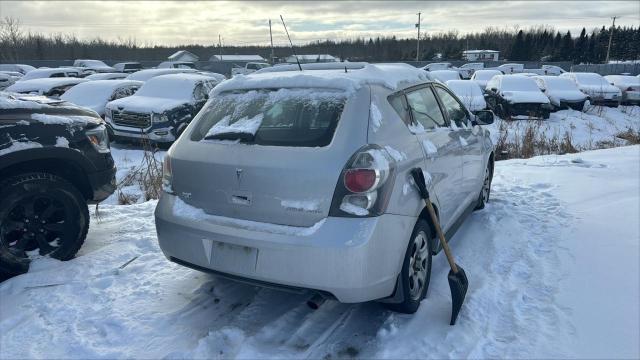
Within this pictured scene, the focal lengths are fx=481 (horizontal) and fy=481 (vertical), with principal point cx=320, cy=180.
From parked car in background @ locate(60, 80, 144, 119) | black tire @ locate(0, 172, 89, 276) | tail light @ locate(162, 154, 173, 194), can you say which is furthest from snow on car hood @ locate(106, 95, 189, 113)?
tail light @ locate(162, 154, 173, 194)

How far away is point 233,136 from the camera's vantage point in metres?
3.16

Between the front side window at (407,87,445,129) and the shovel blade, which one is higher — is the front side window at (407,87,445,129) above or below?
above

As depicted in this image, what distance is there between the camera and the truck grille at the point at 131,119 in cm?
1063

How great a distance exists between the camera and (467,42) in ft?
319

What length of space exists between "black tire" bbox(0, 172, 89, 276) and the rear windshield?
1.42 m

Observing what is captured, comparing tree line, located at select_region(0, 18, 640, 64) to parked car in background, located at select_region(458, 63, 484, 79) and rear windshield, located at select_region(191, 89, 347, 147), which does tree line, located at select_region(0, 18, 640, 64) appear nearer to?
parked car in background, located at select_region(458, 63, 484, 79)

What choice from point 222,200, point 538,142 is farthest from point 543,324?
point 538,142

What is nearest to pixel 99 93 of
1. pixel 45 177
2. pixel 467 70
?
pixel 45 177

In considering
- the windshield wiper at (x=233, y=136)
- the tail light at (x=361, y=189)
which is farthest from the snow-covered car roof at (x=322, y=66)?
the tail light at (x=361, y=189)

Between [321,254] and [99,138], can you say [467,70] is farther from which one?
[321,254]

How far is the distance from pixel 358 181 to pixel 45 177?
2651 millimetres

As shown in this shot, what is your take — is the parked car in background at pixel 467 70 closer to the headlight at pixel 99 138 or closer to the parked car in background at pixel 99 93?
the parked car in background at pixel 99 93

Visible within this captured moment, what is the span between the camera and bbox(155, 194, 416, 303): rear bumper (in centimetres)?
272

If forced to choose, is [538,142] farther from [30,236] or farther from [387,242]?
[30,236]
